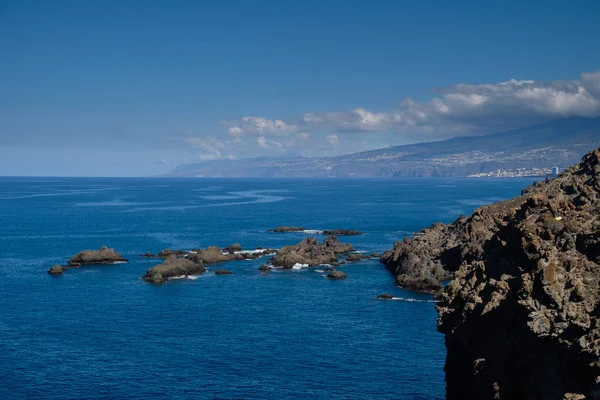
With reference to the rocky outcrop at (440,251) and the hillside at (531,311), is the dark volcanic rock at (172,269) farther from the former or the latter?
the hillside at (531,311)

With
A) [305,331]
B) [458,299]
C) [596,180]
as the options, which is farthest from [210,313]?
[596,180]

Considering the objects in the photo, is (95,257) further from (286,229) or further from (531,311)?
(531,311)

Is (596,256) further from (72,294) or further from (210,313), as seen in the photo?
(72,294)

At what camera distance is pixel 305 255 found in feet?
399

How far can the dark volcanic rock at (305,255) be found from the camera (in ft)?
380

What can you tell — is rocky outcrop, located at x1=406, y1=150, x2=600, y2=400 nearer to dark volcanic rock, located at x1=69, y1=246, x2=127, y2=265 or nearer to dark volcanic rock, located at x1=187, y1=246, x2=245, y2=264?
dark volcanic rock, located at x1=187, y1=246, x2=245, y2=264

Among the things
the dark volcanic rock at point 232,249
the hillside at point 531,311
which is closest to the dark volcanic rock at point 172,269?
the dark volcanic rock at point 232,249

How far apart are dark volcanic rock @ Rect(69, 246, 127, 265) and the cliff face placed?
275ft

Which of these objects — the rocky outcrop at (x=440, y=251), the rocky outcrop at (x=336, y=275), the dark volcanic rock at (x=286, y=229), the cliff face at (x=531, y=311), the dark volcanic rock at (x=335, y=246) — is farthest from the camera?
the dark volcanic rock at (x=286, y=229)

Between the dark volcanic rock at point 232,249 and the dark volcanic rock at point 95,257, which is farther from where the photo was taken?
the dark volcanic rock at point 232,249

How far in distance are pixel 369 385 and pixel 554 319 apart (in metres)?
23.2

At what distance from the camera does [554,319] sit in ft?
121

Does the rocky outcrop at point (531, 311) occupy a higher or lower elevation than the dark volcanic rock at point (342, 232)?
higher

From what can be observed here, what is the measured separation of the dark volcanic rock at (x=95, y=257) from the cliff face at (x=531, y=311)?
83935 millimetres
